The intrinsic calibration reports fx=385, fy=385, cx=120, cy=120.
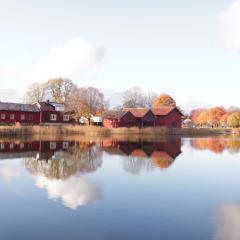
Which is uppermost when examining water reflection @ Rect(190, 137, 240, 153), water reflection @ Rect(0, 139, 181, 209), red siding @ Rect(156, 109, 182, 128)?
red siding @ Rect(156, 109, 182, 128)

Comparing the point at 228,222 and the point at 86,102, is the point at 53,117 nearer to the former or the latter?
the point at 86,102

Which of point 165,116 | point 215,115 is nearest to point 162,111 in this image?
point 165,116

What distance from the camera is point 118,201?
12266mm

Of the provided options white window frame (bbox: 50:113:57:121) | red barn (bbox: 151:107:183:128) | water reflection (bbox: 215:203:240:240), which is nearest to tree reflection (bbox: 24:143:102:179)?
water reflection (bbox: 215:203:240:240)

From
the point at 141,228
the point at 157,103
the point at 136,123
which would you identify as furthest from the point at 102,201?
the point at 157,103

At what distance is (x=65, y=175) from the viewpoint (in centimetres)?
1716

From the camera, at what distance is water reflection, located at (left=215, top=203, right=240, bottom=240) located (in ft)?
28.9

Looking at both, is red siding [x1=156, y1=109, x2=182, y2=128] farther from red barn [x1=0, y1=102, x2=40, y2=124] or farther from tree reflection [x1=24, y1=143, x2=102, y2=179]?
tree reflection [x1=24, y1=143, x2=102, y2=179]

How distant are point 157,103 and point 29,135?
48611 mm

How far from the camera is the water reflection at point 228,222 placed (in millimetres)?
8797

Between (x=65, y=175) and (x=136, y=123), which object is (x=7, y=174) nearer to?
(x=65, y=175)

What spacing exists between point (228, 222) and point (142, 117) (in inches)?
2314

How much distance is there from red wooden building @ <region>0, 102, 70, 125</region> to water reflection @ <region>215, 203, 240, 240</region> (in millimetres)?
52601

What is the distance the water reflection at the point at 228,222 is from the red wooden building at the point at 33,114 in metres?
52.6
